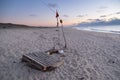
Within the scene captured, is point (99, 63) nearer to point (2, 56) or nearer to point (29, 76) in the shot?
point (29, 76)

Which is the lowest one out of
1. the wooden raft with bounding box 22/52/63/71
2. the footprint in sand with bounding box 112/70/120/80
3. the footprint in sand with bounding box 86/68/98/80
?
the footprint in sand with bounding box 112/70/120/80

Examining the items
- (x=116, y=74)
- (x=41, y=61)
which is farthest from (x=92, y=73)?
(x=41, y=61)

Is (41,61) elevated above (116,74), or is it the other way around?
(41,61)

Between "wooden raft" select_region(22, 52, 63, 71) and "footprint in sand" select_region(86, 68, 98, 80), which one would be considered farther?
"wooden raft" select_region(22, 52, 63, 71)

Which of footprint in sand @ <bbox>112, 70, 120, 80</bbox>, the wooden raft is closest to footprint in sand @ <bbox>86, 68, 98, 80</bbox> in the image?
footprint in sand @ <bbox>112, 70, 120, 80</bbox>

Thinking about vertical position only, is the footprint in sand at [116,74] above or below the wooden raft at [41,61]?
below

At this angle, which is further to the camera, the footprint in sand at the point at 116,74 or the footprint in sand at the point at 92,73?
the footprint in sand at the point at 116,74

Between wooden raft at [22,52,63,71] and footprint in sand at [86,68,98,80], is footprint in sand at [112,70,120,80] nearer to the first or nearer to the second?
footprint in sand at [86,68,98,80]

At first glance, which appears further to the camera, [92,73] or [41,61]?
[41,61]

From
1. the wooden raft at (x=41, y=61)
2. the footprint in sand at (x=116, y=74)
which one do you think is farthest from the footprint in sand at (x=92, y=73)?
→ the wooden raft at (x=41, y=61)

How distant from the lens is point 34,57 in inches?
206

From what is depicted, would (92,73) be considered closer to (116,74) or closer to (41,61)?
(116,74)

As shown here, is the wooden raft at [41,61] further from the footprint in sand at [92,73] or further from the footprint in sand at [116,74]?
the footprint in sand at [116,74]

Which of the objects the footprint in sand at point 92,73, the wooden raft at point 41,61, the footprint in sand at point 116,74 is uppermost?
the wooden raft at point 41,61
